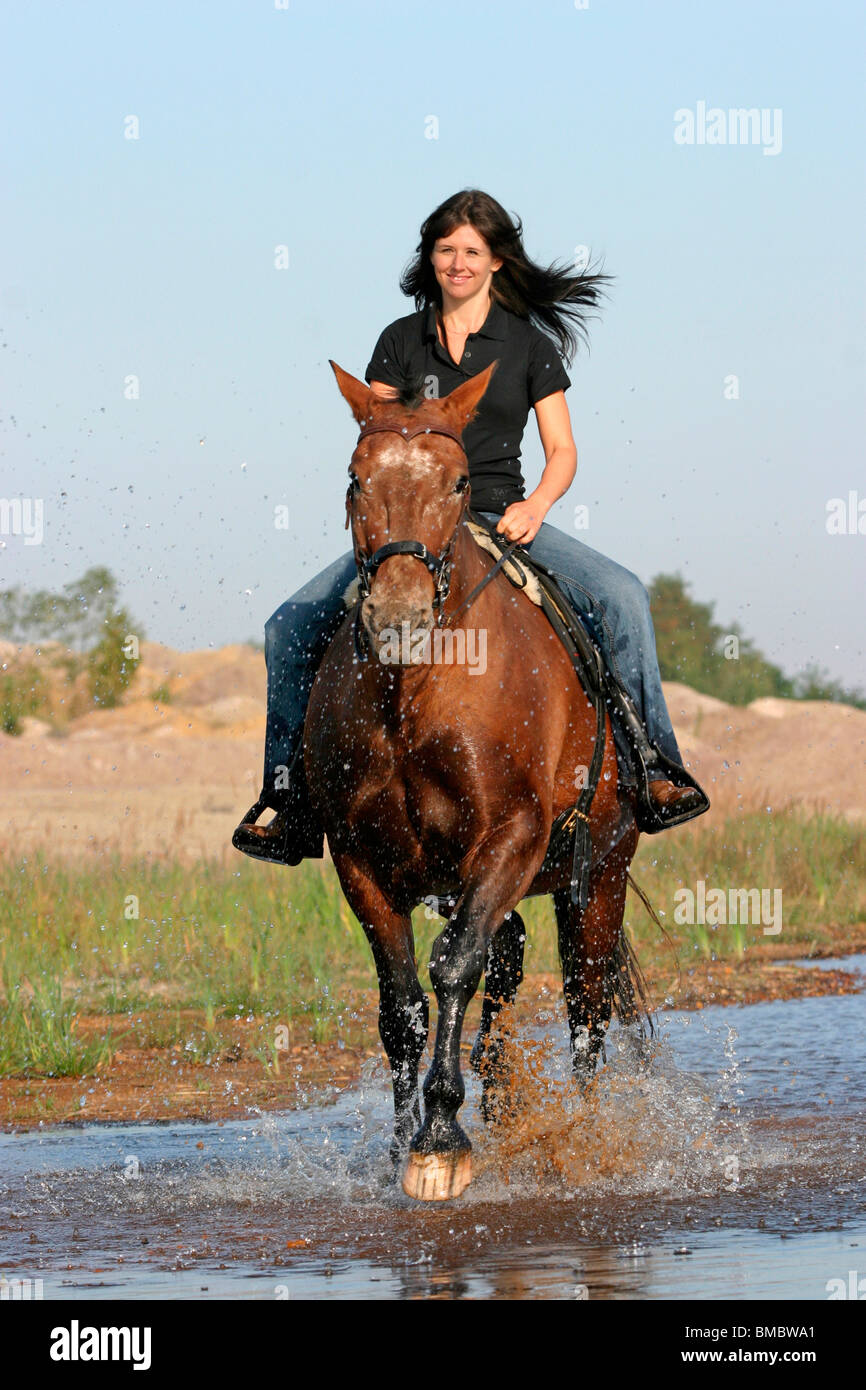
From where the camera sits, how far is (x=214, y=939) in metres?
12.6

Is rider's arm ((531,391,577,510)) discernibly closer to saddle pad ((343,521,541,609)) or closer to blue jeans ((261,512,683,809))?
blue jeans ((261,512,683,809))

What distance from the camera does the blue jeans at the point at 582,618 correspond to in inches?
298

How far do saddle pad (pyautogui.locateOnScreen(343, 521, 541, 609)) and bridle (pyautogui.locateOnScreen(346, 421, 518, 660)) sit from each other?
36 centimetres

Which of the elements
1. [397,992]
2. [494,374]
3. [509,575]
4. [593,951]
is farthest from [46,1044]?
→ [494,374]

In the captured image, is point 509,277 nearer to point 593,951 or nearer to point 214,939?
point 593,951

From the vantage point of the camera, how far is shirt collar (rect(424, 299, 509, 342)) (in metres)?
7.61

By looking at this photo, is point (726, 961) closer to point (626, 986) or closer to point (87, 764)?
point (626, 986)

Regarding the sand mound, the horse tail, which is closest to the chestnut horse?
the horse tail

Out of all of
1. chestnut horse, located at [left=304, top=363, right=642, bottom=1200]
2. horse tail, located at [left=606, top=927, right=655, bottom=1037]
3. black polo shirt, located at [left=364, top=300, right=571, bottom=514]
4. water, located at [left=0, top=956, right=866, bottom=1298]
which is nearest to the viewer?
water, located at [left=0, top=956, right=866, bottom=1298]

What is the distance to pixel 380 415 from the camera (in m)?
6.42
